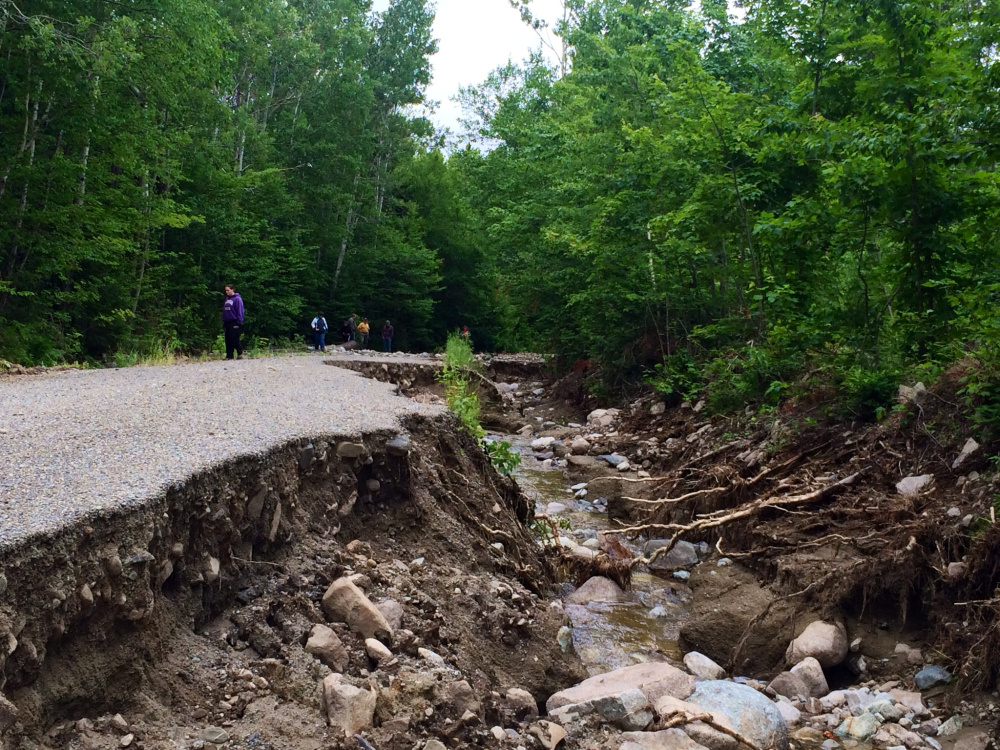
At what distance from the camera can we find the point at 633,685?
15.2 feet

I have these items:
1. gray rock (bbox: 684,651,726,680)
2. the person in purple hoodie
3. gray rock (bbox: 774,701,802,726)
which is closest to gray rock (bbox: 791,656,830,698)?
gray rock (bbox: 774,701,802,726)

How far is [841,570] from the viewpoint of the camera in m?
6.09

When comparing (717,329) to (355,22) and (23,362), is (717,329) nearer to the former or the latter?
(23,362)

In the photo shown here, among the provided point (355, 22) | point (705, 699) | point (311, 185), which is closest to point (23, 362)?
point (705, 699)

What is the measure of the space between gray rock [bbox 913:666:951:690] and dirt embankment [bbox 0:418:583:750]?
7.36 ft

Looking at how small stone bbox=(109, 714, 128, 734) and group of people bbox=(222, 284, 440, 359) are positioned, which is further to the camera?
group of people bbox=(222, 284, 440, 359)

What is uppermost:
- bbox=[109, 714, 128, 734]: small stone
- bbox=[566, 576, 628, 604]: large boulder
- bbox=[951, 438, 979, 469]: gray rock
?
bbox=[951, 438, 979, 469]: gray rock

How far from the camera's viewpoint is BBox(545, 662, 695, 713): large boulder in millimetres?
4465

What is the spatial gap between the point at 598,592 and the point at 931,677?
2.71 m

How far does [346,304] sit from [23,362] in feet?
65.2

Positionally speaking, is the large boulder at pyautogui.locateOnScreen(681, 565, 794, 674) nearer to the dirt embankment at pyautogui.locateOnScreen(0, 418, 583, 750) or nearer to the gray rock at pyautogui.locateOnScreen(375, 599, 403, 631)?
the dirt embankment at pyautogui.locateOnScreen(0, 418, 583, 750)

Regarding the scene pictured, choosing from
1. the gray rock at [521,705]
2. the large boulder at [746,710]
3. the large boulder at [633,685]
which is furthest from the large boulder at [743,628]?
the gray rock at [521,705]

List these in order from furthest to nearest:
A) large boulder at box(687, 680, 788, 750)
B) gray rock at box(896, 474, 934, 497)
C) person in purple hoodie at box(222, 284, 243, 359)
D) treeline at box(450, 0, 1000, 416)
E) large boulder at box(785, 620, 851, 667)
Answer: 1. person in purple hoodie at box(222, 284, 243, 359)
2. treeline at box(450, 0, 1000, 416)
3. gray rock at box(896, 474, 934, 497)
4. large boulder at box(785, 620, 851, 667)
5. large boulder at box(687, 680, 788, 750)

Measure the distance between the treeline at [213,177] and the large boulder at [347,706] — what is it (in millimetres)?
11736
